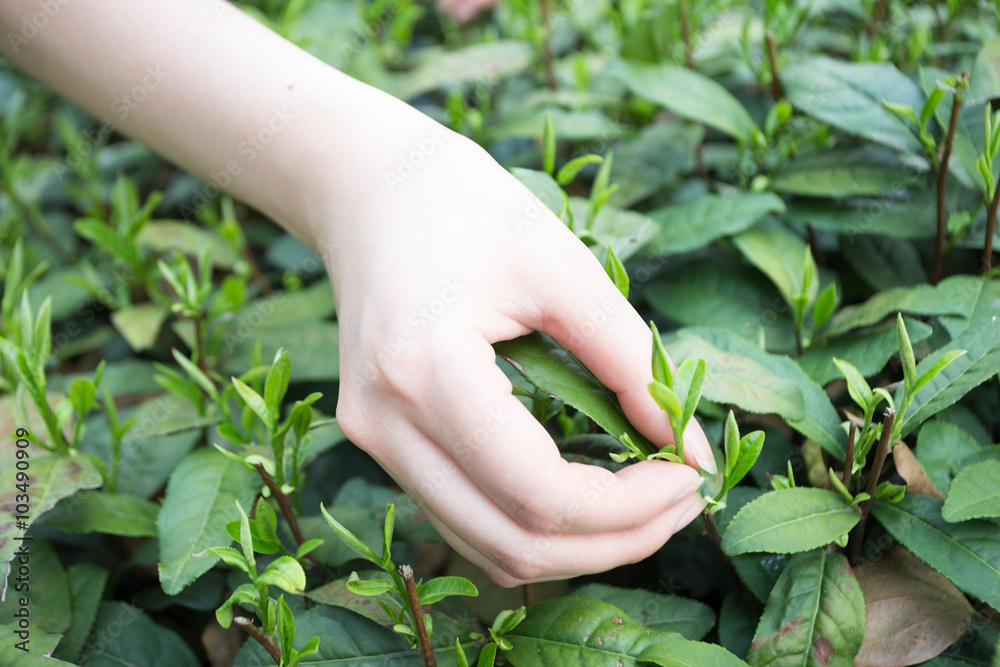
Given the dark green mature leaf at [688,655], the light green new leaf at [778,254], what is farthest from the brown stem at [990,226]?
the dark green mature leaf at [688,655]

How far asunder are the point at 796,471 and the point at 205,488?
90 cm

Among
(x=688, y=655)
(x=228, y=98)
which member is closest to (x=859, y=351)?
(x=688, y=655)

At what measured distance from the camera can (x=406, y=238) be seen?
0.78 m

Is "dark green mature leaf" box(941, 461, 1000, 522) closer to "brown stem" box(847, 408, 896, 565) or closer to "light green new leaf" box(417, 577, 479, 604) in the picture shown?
"brown stem" box(847, 408, 896, 565)

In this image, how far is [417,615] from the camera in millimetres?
806

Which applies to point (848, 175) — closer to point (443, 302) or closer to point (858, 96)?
point (858, 96)

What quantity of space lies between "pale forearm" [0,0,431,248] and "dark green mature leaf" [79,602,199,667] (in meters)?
0.66

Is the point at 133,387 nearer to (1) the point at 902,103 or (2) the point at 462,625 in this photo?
(2) the point at 462,625

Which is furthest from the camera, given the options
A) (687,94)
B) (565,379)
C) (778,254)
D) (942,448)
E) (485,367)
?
(687,94)

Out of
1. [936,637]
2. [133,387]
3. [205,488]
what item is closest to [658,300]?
[936,637]

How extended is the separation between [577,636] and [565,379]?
0.33 metres

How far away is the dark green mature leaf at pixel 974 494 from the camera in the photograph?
0.78m

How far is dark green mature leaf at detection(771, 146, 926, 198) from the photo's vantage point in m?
1.16

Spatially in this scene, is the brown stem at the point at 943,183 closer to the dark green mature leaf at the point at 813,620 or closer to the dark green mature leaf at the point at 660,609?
the dark green mature leaf at the point at 813,620
